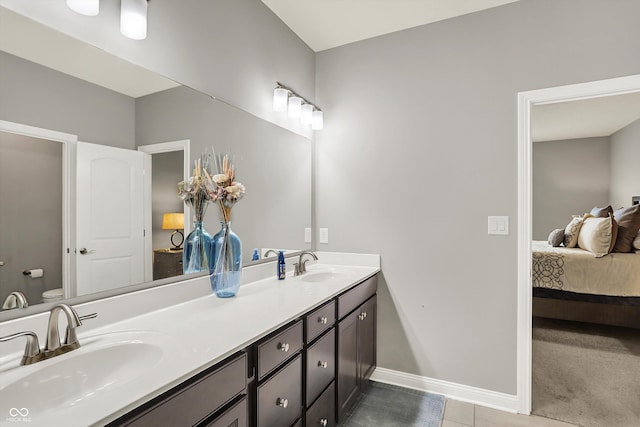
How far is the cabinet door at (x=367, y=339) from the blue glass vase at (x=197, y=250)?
1030mm

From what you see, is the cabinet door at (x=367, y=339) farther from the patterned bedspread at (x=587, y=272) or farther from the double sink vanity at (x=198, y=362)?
the patterned bedspread at (x=587, y=272)

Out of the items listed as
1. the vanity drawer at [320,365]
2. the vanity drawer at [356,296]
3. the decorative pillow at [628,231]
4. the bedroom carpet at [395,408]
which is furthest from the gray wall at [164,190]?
the decorative pillow at [628,231]

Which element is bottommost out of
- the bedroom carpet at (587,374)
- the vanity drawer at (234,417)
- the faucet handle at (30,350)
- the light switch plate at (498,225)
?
the bedroom carpet at (587,374)

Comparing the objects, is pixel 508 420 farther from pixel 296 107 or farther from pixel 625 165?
pixel 625 165

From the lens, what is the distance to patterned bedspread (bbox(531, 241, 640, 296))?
328 centimetres

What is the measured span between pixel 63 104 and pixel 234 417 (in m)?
1.22

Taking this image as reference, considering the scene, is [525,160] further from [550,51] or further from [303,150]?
[303,150]

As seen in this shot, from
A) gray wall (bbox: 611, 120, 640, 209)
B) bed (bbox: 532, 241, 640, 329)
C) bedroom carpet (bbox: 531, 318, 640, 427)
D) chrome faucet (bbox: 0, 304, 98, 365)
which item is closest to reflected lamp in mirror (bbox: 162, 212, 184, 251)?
chrome faucet (bbox: 0, 304, 98, 365)

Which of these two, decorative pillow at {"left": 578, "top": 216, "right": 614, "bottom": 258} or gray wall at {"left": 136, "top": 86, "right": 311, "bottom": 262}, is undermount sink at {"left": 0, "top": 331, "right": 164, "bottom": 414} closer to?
gray wall at {"left": 136, "top": 86, "right": 311, "bottom": 262}

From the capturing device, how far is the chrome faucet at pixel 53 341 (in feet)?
3.05

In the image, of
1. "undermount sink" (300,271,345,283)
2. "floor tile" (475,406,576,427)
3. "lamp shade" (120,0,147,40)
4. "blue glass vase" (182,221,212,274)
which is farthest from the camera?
"undermount sink" (300,271,345,283)

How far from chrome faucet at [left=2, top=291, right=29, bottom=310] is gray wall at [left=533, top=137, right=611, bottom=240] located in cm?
656

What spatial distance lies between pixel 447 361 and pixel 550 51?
209 cm

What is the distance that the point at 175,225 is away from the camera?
158cm
